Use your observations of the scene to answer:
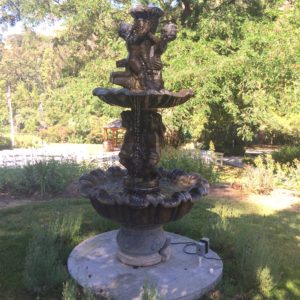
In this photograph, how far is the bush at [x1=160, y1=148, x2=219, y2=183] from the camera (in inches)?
449

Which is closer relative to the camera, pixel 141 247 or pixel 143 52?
pixel 143 52

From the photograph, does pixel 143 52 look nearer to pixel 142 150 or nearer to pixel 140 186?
pixel 142 150

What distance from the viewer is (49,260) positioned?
16.1 feet

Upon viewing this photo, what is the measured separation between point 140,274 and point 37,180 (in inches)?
233

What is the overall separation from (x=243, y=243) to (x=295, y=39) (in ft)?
28.1

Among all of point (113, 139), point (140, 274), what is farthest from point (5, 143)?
point (140, 274)

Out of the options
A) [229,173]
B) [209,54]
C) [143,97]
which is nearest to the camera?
[143,97]

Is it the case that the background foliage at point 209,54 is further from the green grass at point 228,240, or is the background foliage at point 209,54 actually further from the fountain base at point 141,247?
the fountain base at point 141,247

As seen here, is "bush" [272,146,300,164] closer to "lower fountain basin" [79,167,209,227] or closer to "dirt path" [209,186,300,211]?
"dirt path" [209,186,300,211]

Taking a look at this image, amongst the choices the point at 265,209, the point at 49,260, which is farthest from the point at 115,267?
the point at 265,209

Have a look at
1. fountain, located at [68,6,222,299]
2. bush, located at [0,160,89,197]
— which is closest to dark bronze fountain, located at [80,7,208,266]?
fountain, located at [68,6,222,299]

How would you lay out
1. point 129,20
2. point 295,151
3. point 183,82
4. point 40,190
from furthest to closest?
point 295,151 < point 129,20 < point 183,82 < point 40,190

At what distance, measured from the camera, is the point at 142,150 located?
529 centimetres

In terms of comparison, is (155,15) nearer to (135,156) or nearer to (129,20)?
(135,156)
